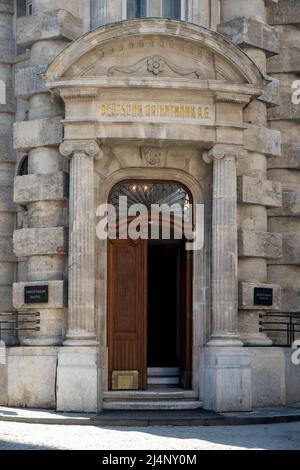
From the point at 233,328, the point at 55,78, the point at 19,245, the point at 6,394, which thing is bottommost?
the point at 6,394

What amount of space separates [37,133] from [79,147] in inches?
46.7

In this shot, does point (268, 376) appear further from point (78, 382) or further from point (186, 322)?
point (78, 382)

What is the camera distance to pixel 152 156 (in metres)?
19.5

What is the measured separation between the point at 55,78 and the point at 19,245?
10.9 ft

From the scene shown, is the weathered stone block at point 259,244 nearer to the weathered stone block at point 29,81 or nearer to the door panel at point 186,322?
the door panel at point 186,322

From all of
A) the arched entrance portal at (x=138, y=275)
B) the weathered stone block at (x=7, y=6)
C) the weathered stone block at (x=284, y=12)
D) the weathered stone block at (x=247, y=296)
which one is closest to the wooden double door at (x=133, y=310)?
the arched entrance portal at (x=138, y=275)

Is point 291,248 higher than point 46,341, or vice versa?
point 291,248

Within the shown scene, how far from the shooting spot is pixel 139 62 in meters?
18.9

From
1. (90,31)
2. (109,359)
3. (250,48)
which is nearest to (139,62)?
(90,31)

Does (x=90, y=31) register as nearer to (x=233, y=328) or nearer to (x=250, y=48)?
(x=250, y=48)

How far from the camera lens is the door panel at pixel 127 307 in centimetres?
1941

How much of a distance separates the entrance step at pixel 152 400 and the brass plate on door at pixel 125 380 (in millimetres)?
374

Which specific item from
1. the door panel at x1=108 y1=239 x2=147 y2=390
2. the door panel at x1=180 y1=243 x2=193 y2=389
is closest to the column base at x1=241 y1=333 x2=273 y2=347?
the door panel at x1=180 y1=243 x2=193 y2=389

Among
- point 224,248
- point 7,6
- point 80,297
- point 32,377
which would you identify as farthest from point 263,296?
point 7,6
